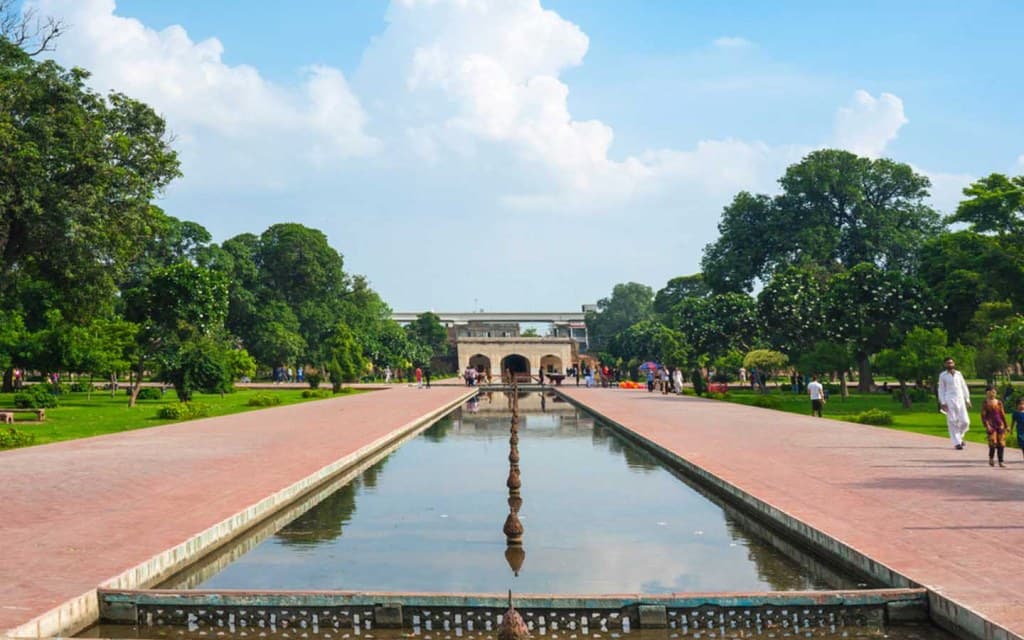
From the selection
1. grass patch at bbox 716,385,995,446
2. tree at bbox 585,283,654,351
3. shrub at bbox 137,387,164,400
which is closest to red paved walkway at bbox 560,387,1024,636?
grass patch at bbox 716,385,995,446

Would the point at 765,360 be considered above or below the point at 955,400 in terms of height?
above

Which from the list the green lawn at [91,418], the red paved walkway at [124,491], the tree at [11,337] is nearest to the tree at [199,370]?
the green lawn at [91,418]

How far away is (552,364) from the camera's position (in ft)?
262

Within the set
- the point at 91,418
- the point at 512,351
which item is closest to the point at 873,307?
the point at 91,418

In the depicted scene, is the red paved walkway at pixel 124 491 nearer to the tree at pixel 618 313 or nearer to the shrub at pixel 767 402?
the shrub at pixel 767 402

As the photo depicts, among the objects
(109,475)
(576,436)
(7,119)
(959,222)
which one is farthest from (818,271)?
(109,475)

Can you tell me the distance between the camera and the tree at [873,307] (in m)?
33.6

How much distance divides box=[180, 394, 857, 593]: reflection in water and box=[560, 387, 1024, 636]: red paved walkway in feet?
1.97

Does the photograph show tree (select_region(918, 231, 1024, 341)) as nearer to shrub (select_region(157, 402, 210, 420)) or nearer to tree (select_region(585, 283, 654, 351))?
shrub (select_region(157, 402, 210, 420))

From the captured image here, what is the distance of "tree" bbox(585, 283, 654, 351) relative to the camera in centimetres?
10350

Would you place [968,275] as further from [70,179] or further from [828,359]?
[70,179]

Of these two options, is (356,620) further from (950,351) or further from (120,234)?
(950,351)

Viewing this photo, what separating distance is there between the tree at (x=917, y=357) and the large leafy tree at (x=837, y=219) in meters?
21.2

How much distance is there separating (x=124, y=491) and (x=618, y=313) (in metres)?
98.5
